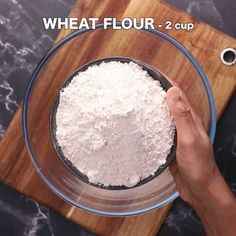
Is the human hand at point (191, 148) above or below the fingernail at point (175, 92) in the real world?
below

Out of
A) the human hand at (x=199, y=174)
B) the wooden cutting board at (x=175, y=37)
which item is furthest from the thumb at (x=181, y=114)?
the wooden cutting board at (x=175, y=37)

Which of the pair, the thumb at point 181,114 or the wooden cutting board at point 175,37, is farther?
the wooden cutting board at point 175,37

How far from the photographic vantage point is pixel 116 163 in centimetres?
74

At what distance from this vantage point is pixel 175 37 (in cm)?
86

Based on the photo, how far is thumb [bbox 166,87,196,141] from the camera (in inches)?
29.3

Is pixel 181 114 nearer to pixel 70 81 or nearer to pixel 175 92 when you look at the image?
pixel 175 92

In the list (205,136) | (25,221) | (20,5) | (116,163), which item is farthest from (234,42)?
(25,221)

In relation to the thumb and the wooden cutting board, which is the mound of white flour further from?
the wooden cutting board

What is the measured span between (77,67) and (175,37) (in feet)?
0.63

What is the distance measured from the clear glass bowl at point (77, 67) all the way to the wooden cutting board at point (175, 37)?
4 centimetres

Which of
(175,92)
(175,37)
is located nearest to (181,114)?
(175,92)

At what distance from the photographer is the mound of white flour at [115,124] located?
0.71 m

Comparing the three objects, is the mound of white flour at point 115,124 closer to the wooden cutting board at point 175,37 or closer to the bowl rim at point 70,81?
the bowl rim at point 70,81

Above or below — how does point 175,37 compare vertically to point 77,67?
above
